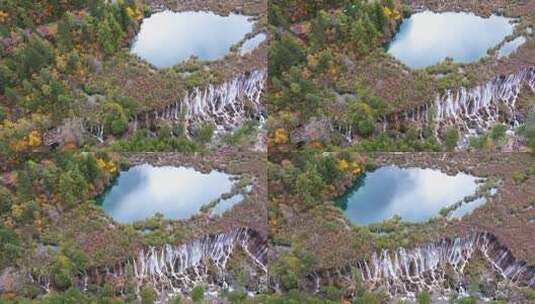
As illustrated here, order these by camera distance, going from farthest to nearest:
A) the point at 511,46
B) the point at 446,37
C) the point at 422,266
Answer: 1. the point at 446,37
2. the point at 511,46
3. the point at 422,266

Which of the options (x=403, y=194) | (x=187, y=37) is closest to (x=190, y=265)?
(x=403, y=194)

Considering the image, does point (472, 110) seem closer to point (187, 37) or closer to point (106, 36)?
point (187, 37)

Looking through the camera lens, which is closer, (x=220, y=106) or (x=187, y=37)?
(x=220, y=106)

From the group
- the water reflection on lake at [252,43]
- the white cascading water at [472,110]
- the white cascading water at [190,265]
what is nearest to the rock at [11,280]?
the white cascading water at [190,265]

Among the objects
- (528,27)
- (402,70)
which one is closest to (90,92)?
(402,70)

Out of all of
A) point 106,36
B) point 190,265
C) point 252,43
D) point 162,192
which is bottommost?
point 190,265

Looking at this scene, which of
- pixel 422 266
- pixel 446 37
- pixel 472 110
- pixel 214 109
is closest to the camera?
pixel 422 266
